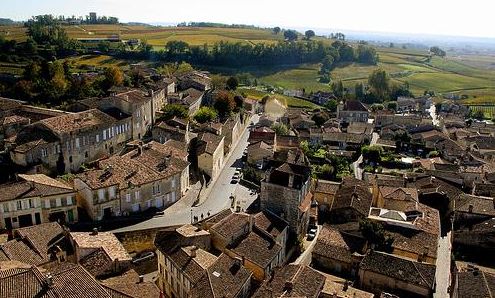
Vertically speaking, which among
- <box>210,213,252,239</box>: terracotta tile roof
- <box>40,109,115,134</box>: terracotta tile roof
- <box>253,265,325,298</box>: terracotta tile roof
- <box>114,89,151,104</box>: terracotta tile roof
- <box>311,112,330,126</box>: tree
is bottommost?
<box>311,112,330,126</box>: tree

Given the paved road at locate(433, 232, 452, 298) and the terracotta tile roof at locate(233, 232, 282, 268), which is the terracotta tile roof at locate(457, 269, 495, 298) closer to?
the paved road at locate(433, 232, 452, 298)

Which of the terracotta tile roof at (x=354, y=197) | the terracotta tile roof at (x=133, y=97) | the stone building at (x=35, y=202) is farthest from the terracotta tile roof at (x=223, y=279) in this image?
the terracotta tile roof at (x=133, y=97)

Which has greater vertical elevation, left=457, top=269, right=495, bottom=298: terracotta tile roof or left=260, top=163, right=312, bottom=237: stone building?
left=260, top=163, right=312, bottom=237: stone building

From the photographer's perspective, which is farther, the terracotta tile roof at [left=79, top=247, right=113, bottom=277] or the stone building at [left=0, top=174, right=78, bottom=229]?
the stone building at [left=0, top=174, right=78, bottom=229]

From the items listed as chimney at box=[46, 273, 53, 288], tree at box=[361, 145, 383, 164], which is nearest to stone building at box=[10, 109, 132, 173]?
chimney at box=[46, 273, 53, 288]

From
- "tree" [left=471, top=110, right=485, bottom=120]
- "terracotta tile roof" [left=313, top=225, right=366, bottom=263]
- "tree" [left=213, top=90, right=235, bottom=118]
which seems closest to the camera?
"terracotta tile roof" [left=313, top=225, right=366, bottom=263]

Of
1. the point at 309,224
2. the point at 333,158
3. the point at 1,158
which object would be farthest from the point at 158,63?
the point at 309,224
